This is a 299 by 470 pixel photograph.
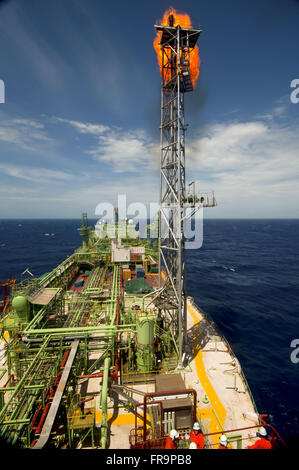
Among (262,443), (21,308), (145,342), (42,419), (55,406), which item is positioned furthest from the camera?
(21,308)

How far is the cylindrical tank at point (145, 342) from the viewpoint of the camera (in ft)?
55.7

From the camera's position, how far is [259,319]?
35.1 meters

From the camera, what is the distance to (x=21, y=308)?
17766mm

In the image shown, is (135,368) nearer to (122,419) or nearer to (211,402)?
(122,419)

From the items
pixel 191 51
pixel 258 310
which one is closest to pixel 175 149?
pixel 191 51

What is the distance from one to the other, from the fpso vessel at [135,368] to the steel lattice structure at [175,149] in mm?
88

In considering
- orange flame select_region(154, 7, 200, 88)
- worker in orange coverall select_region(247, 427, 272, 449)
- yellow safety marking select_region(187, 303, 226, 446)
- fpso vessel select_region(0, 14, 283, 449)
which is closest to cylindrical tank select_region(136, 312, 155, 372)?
fpso vessel select_region(0, 14, 283, 449)

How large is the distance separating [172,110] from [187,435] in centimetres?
2363

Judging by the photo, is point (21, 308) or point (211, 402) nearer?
point (211, 402)

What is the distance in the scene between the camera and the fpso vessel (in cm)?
1116

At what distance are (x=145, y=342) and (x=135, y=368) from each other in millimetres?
2557

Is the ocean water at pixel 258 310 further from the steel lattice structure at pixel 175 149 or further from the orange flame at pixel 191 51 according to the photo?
the orange flame at pixel 191 51
